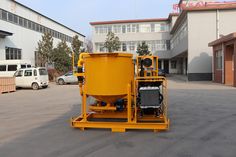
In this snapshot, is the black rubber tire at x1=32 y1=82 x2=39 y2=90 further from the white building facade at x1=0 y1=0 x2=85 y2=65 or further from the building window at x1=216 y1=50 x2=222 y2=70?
the building window at x1=216 y1=50 x2=222 y2=70

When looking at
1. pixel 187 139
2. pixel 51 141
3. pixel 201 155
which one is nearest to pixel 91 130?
pixel 51 141

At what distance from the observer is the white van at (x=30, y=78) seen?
21.5 m

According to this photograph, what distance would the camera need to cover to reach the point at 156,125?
21.6 feet

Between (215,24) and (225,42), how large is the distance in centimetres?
598

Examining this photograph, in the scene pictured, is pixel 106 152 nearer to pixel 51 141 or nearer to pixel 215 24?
pixel 51 141

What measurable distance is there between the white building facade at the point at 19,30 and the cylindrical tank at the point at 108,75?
22.3 m

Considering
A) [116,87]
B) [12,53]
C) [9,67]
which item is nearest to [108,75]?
[116,87]

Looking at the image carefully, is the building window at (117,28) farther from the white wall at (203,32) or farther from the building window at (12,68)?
the building window at (12,68)

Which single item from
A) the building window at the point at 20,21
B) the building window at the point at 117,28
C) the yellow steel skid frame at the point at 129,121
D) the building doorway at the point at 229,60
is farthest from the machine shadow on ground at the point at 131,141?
the building window at the point at 117,28

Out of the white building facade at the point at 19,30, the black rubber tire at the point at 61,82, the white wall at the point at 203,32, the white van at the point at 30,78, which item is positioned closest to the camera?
the white van at the point at 30,78

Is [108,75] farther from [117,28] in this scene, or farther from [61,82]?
A: [117,28]

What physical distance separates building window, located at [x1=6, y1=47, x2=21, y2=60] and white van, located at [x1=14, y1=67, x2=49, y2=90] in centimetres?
760

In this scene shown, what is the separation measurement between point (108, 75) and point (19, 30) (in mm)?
28147

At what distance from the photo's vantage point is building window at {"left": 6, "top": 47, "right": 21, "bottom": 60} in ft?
93.1
